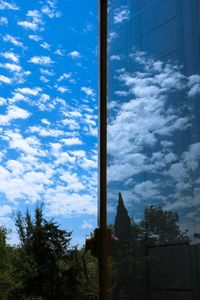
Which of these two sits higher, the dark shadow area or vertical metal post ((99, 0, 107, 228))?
vertical metal post ((99, 0, 107, 228))

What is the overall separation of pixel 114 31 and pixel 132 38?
0.08m

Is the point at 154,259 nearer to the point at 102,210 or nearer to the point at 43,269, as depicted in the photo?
the point at 102,210

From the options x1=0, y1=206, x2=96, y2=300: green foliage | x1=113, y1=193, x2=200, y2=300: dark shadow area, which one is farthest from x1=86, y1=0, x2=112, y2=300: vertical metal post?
x1=0, y1=206, x2=96, y2=300: green foliage

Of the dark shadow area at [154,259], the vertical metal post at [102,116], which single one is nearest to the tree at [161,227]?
the dark shadow area at [154,259]

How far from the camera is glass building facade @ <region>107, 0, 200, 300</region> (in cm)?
120

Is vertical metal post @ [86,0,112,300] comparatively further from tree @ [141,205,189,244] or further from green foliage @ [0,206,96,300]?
green foliage @ [0,206,96,300]

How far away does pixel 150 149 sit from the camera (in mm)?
1326

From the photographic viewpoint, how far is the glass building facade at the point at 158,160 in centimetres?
120

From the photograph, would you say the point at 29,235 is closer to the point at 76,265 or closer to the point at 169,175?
the point at 76,265

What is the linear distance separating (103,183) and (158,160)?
1.70ft

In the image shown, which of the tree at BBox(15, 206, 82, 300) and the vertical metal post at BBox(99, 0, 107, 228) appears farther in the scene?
the tree at BBox(15, 206, 82, 300)

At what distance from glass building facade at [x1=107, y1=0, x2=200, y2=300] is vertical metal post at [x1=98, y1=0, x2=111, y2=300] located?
16.8 inches

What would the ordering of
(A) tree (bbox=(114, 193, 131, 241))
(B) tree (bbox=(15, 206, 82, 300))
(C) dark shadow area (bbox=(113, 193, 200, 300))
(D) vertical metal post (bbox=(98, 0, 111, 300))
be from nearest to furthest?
(D) vertical metal post (bbox=(98, 0, 111, 300)) → (C) dark shadow area (bbox=(113, 193, 200, 300)) → (A) tree (bbox=(114, 193, 131, 241)) → (B) tree (bbox=(15, 206, 82, 300))

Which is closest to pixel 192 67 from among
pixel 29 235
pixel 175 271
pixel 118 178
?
pixel 118 178
